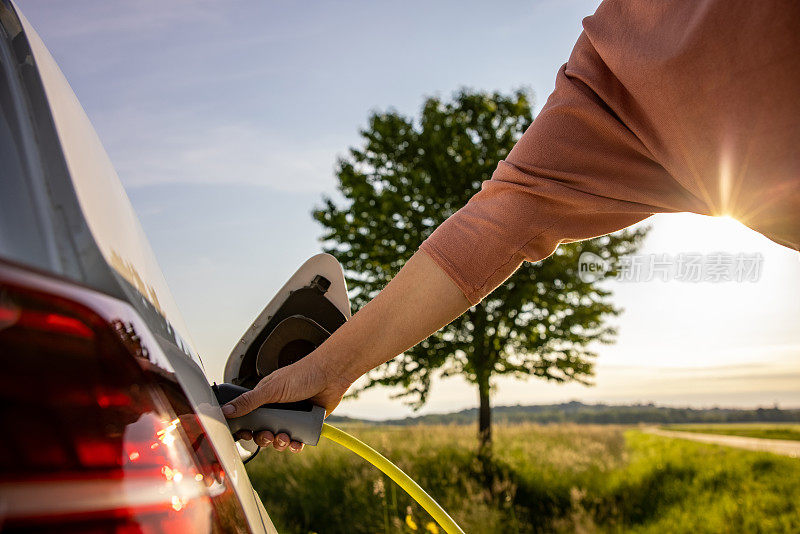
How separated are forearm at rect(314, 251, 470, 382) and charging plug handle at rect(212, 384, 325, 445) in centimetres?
11

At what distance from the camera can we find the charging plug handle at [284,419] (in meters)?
1.20

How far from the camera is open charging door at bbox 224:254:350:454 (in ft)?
4.45

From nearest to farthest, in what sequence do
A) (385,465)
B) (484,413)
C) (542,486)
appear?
(385,465)
(542,486)
(484,413)

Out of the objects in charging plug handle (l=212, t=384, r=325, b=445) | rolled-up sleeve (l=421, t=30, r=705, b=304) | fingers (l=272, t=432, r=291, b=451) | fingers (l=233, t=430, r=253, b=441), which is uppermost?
rolled-up sleeve (l=421, t=30, r=705, b=304)

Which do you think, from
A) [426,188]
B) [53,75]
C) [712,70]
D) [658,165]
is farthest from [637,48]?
[426,188]

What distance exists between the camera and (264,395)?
3.98 ft

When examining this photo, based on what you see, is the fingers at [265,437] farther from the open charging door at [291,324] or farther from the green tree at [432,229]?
the green tree at [432,229]

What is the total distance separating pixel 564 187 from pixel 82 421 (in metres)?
0.92

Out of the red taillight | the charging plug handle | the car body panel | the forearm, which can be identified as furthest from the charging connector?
the red taillight

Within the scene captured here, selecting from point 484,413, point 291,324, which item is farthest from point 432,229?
point 291,324

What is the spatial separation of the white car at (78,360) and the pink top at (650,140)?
2.19 ft

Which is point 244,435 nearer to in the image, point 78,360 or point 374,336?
point 374,336

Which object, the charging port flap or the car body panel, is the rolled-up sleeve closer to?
the charging port flap

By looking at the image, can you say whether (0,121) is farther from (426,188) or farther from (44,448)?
(426,188)
